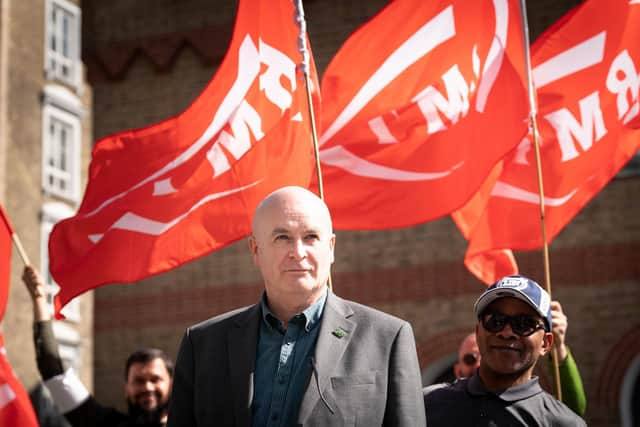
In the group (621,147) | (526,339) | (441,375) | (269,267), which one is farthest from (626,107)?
(441,375)

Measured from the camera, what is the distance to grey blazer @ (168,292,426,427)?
3145 mm

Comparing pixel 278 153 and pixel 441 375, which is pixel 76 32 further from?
pixel 278 153

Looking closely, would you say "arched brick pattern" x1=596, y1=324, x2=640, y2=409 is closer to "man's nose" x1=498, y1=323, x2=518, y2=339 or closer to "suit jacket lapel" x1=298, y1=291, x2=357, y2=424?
"man's nose" x1=498, y1=323, x2=518, y2=339

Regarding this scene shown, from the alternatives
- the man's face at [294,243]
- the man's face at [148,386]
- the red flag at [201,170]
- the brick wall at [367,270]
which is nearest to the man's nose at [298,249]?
the man's face at [294,243]

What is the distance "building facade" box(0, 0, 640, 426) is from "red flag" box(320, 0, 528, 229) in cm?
765

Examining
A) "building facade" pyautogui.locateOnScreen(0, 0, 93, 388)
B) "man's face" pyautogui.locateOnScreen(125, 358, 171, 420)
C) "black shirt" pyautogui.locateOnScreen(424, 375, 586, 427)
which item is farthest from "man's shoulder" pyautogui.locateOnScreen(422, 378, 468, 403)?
"building facade" pyautogui.locateOnScreen(0, 0, 93, 388)

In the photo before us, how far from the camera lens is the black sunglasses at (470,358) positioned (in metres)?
6.17

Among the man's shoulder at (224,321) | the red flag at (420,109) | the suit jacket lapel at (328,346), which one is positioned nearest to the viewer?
the suit jacket lapel at (328,346)

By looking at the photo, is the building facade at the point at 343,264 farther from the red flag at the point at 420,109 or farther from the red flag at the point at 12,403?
the red flag at the point at 12,403

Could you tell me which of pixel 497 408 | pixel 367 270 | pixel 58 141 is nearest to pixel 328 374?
pixel 497 408

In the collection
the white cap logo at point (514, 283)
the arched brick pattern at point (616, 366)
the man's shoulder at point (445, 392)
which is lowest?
the arched brick pattern at point (616, 366)

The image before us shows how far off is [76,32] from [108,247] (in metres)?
12.6

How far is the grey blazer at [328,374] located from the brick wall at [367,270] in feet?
36.6

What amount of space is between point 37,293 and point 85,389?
0.64 m
